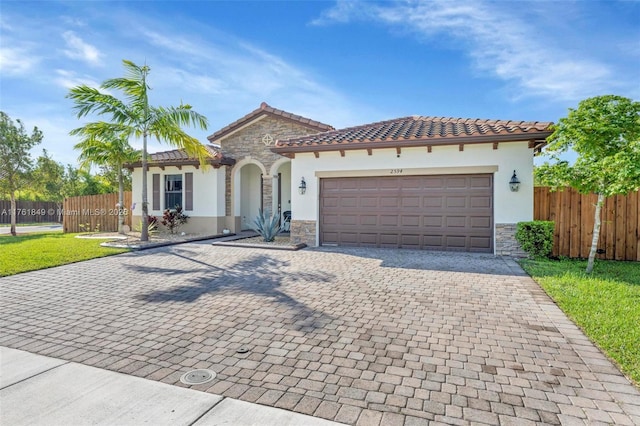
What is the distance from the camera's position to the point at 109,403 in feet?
9.07

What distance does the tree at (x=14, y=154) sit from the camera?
1811 centimetres

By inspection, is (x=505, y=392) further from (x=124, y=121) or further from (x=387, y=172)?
(x=124, y=121)

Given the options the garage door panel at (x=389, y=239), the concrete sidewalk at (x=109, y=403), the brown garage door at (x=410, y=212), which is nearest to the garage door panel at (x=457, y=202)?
the brown garage door at (x=410, y=212)

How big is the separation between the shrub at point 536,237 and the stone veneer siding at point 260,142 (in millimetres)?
9317

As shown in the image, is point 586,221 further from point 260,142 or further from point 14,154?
point 14,154

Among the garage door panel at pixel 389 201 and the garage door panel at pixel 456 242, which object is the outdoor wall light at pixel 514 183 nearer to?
the garage door panel at pixel 456 242

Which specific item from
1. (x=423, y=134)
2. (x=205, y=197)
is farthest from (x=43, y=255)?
(x=423, y=134)

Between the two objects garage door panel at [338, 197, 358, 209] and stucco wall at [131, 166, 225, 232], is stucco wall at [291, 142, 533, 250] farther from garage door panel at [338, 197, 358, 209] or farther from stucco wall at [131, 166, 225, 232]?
stucco wall at [131, 166, 225, 232]

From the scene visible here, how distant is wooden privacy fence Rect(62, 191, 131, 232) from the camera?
19062 mm

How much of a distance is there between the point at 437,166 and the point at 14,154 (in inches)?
857

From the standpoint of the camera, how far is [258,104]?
52.5ft

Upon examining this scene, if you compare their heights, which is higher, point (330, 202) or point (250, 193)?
point (250, 193)

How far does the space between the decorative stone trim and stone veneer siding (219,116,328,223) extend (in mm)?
4080

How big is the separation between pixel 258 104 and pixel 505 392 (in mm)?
15355
